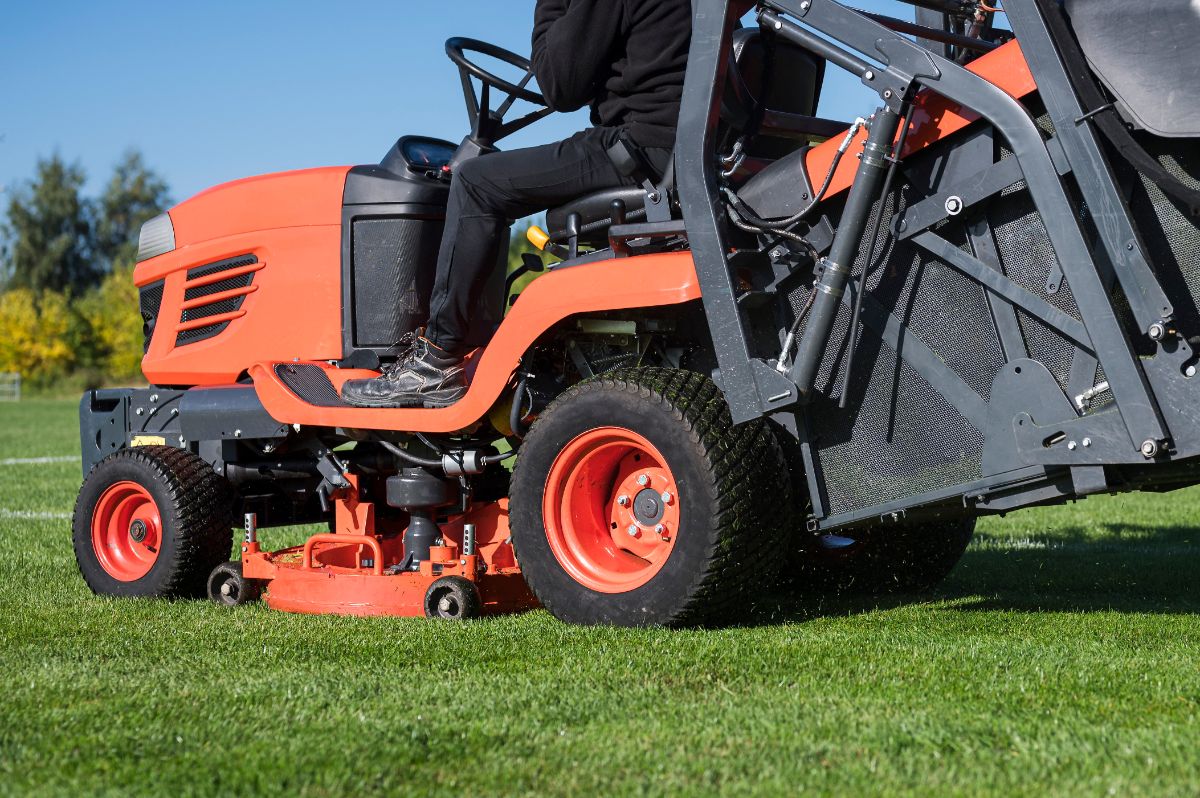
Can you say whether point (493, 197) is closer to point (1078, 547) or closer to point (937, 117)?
point (937, 117)

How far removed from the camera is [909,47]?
3684mm

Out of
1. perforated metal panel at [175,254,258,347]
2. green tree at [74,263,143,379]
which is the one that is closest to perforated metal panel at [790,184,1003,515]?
perforated metal panel at [175,254,258,347]

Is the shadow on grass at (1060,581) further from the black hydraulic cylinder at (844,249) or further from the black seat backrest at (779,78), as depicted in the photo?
the black seat backrest at (779,78)

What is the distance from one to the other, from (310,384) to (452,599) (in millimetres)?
1169

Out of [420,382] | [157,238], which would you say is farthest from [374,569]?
[157,238]

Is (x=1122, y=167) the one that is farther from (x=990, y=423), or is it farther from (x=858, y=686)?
(x=858, y=686)

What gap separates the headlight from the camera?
237 inches

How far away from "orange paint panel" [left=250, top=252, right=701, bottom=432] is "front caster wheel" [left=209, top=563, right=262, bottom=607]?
23.7 inches

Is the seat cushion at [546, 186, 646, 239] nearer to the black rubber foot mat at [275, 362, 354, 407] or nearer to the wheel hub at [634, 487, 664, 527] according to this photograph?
the wheel hub at [634, 487, 664, 527]

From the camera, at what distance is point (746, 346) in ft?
12.9

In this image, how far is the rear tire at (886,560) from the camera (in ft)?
17.3

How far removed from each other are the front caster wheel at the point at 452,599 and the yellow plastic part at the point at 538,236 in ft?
3.95

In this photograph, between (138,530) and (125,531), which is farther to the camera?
(125,531)

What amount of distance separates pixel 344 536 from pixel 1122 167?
3.01 metres
